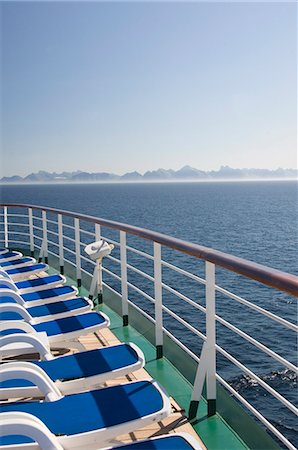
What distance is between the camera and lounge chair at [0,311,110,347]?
10.1 feet

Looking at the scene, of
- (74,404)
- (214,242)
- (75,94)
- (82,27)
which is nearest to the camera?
(74,404)

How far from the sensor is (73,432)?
1.92 metres

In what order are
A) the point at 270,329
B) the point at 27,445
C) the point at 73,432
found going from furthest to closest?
1. the point at 270,329
2. the point at 73,432
3. the point at 27,445

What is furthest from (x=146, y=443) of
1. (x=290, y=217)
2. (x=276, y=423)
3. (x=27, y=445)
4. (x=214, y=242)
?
(x=290, y=217)

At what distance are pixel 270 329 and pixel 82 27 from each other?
9.23 meters

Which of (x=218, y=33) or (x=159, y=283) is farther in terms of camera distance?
(x=218, y=33)

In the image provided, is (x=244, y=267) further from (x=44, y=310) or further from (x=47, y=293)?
(x=47, y=293)

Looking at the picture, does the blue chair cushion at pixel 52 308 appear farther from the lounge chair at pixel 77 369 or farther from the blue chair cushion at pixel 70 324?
the lounge chair at pixel 77 369

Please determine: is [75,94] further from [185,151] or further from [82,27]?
[185,151]

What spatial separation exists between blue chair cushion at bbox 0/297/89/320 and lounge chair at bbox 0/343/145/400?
0.91 meters

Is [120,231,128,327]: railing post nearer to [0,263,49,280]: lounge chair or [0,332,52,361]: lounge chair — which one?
[0,332,52,361]: lounge chair

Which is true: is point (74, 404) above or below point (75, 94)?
below

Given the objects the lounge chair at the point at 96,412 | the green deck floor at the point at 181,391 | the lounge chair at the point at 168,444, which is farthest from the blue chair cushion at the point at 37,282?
the lounge chair at the point at 168,444

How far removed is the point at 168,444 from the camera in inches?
72.8
